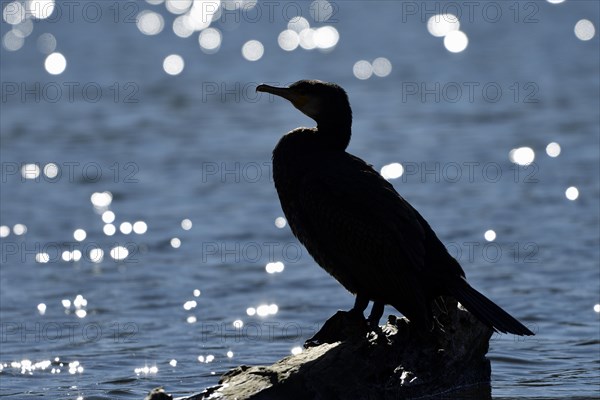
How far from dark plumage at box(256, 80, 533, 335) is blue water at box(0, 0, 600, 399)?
1078 mm

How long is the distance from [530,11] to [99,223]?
1833 cm

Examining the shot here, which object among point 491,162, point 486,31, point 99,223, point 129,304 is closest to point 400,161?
point 491,162

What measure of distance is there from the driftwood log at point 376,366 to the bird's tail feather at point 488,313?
25 cm

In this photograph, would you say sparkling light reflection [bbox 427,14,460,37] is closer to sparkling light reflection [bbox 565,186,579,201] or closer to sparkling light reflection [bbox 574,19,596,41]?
sparkling light reflection [bbox 574,19,596,41]

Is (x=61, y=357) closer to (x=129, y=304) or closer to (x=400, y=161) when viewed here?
(x=129, y=304)

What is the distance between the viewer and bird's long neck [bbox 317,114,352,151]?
7742 millimetres

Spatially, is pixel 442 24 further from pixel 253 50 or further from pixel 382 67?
pixel 382 67

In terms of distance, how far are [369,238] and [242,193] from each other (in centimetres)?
796

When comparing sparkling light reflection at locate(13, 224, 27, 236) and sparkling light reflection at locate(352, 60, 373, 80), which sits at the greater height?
sparkling light reflection at locate(352, 60, 373, 80)

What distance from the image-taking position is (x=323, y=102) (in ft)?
25.5

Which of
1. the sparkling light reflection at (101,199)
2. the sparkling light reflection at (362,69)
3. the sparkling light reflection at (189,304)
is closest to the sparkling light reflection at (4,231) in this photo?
the sparkling light reflection at (101,199)

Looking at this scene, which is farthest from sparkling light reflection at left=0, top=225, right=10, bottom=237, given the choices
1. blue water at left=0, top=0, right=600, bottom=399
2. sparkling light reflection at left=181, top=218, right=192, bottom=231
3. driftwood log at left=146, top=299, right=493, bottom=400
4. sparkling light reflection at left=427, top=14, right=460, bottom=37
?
sparkling light reflection at left=427, top=14, right=460, bottom=37

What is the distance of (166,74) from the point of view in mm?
23672

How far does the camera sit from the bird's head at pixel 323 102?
25.4ft
